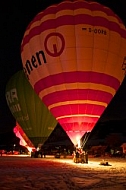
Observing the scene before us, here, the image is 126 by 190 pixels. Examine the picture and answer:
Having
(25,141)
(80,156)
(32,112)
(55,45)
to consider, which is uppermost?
(55,45)

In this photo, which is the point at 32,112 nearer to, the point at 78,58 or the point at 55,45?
the point at 55,45

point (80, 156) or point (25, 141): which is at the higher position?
point (25, 141)

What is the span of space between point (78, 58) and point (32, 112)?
1057 cm

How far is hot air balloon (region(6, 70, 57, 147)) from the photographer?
2765 centimetres

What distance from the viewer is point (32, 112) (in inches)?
1092

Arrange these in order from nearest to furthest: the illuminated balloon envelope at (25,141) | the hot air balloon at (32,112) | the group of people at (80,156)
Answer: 1. the group of people at (80,156)
2. the hot air balloon at (32,112)
3. the illuminated balloon envelope at (25,141)

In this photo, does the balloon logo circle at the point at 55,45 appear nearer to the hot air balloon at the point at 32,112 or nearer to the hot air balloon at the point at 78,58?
the hot air balloon at the point at 78,58

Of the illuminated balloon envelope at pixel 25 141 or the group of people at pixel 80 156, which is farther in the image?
the illuminated balloon envelope at pixel 25 141

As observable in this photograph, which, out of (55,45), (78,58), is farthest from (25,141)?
(78,58)

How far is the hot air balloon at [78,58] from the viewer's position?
18.2 m

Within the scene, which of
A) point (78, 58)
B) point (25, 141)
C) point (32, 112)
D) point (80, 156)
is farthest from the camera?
point (25, 141)

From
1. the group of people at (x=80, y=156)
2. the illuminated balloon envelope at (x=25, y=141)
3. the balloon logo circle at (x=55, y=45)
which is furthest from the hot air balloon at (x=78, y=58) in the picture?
the illuminated balloon envelope at (x=25, y=141)

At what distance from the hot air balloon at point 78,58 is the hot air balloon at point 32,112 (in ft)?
27.7

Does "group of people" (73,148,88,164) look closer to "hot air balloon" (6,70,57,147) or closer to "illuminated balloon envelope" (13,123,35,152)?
Result: "hot air balloon" (6,70,57,147)
